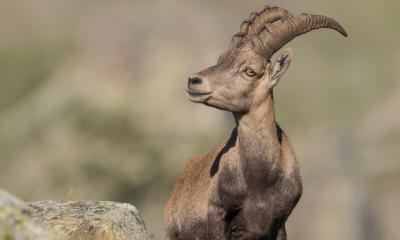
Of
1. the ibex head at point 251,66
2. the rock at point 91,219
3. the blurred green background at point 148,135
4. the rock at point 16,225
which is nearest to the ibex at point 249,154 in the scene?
the ibex head at point 251,66

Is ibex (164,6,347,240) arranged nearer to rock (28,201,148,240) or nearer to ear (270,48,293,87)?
ear (270,48,293,87)

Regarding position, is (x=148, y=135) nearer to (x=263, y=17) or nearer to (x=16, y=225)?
(x=263, y=17)

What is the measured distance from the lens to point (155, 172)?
3734cm

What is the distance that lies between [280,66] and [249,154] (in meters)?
1.38

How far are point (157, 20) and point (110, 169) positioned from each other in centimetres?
1273

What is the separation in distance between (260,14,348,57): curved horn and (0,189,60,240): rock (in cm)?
667

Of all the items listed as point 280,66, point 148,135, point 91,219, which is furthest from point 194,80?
point 148,135

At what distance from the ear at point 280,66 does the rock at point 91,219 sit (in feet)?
9.44

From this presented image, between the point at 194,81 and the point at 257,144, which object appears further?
the point at 257,144

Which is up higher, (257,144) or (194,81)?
(194,81)

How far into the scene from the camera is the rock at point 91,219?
13.6 meters

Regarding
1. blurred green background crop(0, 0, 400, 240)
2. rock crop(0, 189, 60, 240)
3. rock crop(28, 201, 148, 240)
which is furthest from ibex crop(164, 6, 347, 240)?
blurred green background crop(0, 0, 400, 240)

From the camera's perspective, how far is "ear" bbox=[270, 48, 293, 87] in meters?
16.0

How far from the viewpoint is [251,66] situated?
15.9 meters
